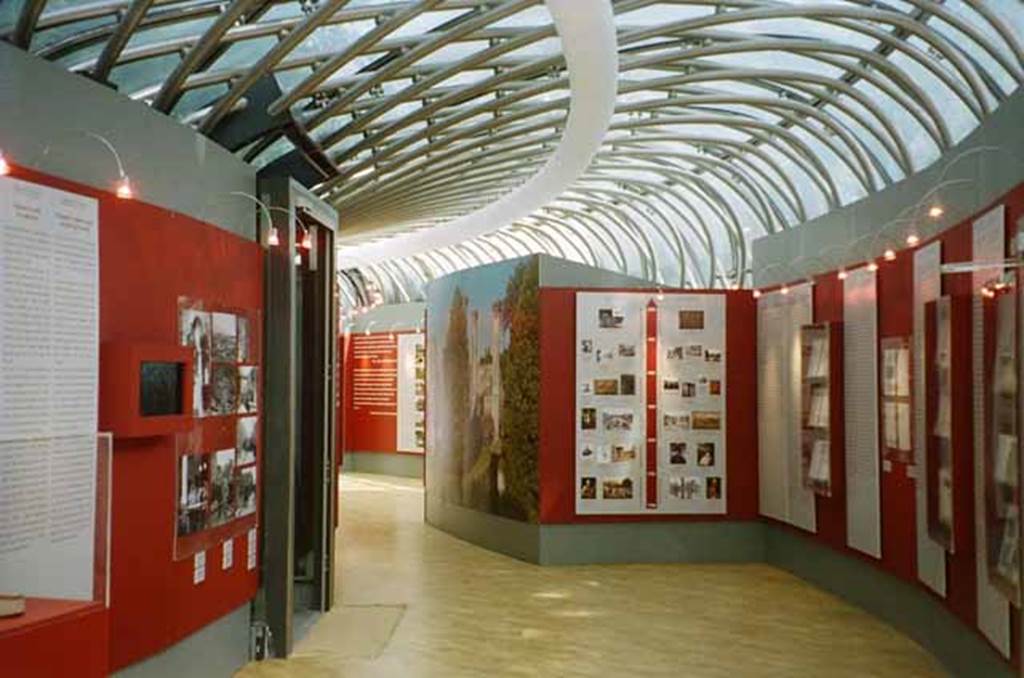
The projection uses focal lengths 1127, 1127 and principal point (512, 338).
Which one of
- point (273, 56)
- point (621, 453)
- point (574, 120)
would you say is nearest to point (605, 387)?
point (621, 453)

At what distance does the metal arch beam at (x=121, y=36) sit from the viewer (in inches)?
318

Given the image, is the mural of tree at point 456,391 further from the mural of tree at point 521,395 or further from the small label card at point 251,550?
the small label card at point 251,550

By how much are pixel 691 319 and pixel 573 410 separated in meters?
2.20

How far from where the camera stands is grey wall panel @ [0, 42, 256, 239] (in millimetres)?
6641

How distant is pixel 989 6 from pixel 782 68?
13.7ft

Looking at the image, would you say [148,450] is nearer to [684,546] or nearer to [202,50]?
[202,50]

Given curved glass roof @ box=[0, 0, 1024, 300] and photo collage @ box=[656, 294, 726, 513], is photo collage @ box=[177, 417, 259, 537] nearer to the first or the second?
curved glass roof @ box=[0, 0, 1024, 300]

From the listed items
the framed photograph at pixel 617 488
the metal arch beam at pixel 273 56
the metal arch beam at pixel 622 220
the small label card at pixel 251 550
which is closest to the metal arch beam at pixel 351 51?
the metal arch beam at pixel 273 56

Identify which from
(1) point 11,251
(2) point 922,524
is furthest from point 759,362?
(1) point 11,251

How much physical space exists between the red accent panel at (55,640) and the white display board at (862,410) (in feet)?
29.9

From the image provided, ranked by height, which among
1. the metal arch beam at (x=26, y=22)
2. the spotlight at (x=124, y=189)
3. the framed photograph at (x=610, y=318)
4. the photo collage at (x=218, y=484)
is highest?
the metal arch beam at (x=26, y=22)

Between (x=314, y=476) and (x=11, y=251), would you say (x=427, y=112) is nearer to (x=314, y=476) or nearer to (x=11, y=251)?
(x=314, y=476)

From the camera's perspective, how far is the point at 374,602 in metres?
13.4

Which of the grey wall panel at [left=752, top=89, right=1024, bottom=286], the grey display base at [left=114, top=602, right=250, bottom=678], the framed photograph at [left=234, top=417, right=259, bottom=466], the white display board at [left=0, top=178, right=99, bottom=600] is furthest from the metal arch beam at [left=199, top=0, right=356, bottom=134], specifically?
the grey wall panel at [left=752, top=89, right=1024, bottom=286]
